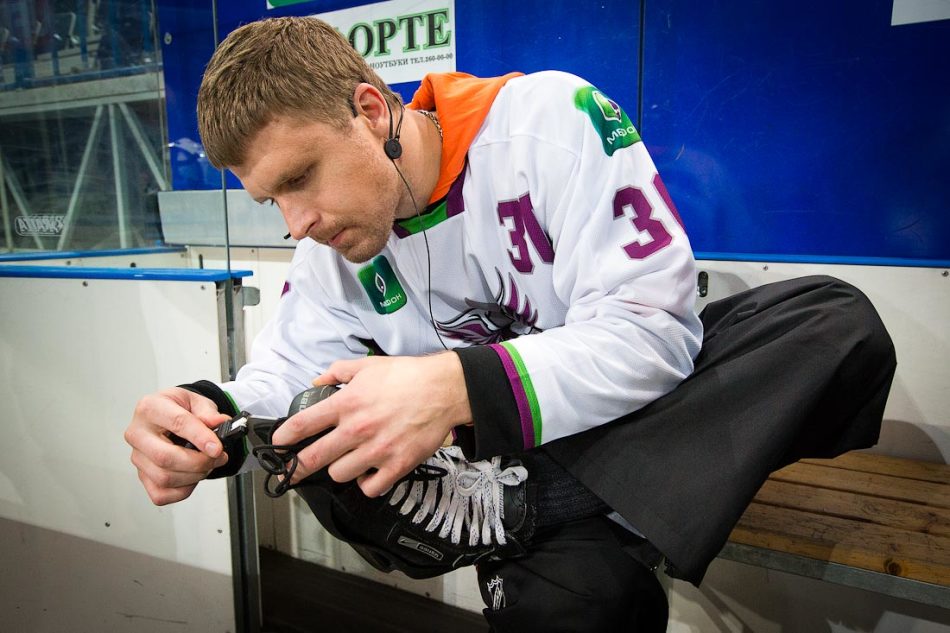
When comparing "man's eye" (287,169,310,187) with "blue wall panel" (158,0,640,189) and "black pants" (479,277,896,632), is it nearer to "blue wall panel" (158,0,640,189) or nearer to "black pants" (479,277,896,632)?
"black pants" (479,277,896,632)

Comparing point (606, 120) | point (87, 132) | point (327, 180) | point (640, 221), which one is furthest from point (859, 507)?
point (87, 132)

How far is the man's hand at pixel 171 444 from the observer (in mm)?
802

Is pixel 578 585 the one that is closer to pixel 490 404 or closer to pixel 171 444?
pixel 490 404

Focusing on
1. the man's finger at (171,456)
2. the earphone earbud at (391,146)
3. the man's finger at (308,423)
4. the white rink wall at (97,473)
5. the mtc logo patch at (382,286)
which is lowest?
the white rink wall at (97,473)

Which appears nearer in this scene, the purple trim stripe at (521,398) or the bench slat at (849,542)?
the purple trim stripe at (521,398)

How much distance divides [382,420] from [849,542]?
80 centimetres

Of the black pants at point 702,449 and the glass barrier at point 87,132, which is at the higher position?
the glass barrier at point 87,132

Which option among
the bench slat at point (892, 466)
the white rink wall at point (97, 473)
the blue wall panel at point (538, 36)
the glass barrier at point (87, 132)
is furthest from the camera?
the glass barrier at point (87, 132)

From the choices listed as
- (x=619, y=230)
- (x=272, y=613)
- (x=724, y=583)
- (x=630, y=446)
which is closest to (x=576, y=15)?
(x=619, y=230)

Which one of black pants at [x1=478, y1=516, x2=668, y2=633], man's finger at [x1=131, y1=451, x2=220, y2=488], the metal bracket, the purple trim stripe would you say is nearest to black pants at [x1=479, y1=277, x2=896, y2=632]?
black pants at [x1=478, y1=516, x2=668, y2=633]

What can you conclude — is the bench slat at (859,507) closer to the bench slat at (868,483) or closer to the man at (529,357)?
the bench slat at (868,483)

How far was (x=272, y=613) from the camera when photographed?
1.81 m

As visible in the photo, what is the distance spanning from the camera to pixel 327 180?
879mm

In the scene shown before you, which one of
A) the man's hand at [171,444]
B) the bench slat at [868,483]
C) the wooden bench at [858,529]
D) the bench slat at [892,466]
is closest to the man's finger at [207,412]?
the man's hand at [171,444]
